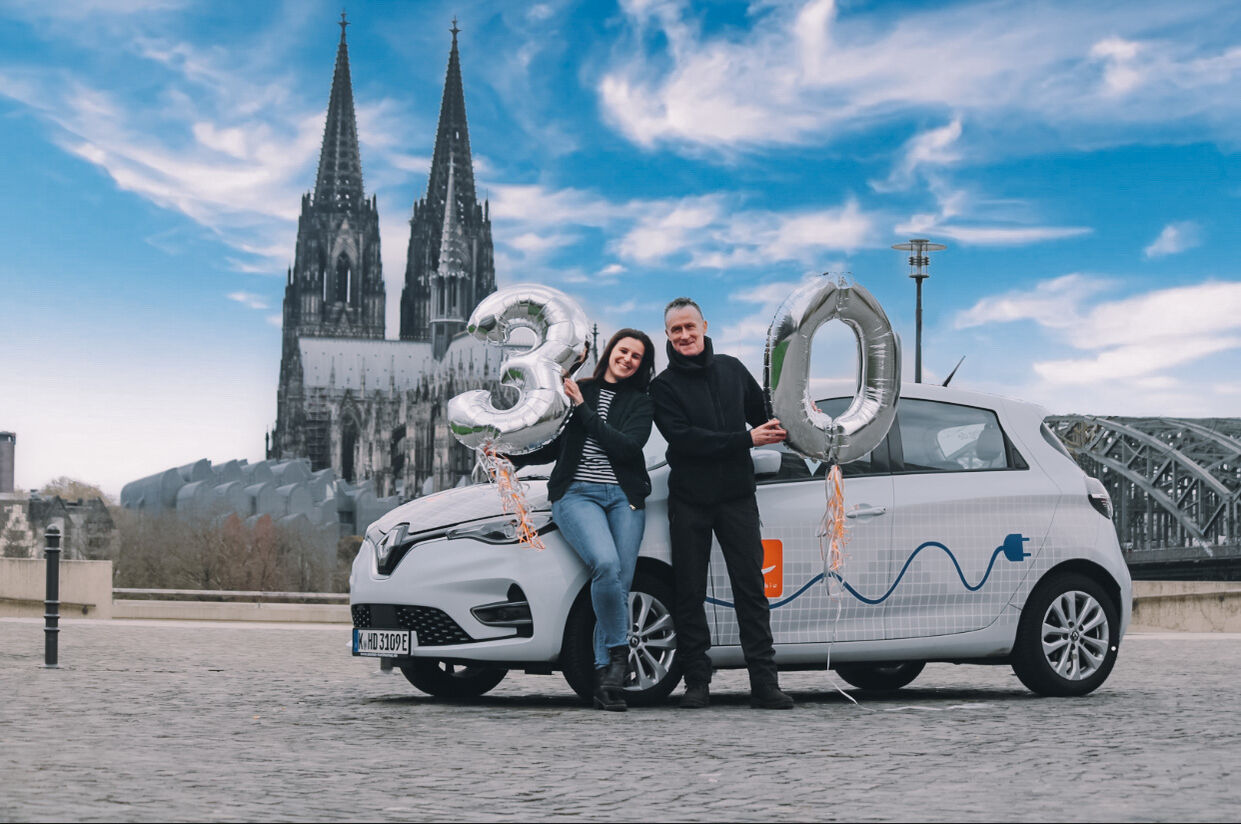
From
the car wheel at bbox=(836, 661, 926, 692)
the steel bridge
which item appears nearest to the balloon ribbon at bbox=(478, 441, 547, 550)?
the car wheel at bbox=(836, 661, 926, 692)

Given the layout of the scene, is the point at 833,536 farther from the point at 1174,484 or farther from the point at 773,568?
the point at 1174,484

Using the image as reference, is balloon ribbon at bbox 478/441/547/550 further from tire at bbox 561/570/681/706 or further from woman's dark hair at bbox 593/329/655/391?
woman's dark hair at bbox 593/329/655/391

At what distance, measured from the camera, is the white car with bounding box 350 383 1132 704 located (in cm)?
815

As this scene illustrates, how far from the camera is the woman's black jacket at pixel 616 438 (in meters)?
8.09

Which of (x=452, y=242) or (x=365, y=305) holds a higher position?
(x=452, y=242)

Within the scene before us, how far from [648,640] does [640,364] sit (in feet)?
4.72

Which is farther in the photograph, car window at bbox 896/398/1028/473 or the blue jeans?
car window at bbox 896/398/1028/473

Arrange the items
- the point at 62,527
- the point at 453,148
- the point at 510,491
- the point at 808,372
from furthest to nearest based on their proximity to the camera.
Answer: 1. the point at 453,148
2. the point at 62,527
3. the point at 808,372
4. the point at 510,491

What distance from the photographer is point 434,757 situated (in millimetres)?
6172

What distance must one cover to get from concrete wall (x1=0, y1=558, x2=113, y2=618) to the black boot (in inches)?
627

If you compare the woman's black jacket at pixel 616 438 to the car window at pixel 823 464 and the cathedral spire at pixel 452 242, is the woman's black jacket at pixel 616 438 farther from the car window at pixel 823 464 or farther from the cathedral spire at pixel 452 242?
the cathedral spire at pixel 452 242

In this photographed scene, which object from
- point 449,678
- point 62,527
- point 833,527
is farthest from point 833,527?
point 62,527

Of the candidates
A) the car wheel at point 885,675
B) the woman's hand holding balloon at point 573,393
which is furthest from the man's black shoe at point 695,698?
the car wheel at point 885,675

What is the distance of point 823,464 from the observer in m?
8.66
